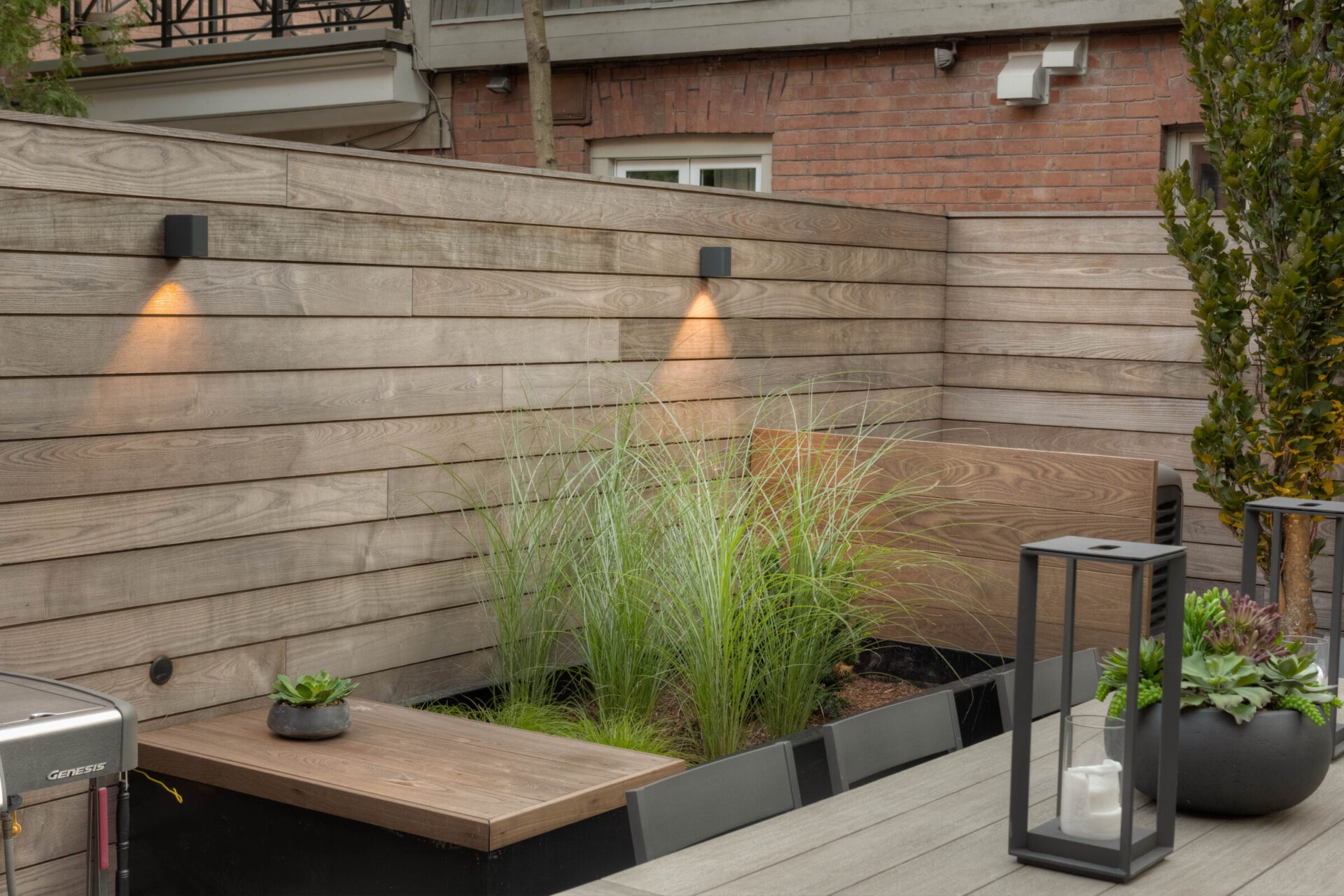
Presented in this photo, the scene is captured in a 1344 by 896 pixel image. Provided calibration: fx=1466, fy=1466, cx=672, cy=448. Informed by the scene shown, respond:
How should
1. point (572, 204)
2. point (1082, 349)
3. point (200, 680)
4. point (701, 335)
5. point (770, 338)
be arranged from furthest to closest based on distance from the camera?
point (1082, 349) → point (770, 338) → point (701, 335) → point (572, 204) → point (200, 680)

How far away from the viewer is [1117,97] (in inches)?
254

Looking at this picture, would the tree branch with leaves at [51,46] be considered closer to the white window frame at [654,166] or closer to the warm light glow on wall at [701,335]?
the white window frame at [654,166]

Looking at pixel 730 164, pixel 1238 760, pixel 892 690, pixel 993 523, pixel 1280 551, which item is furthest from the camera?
pixel 730 164

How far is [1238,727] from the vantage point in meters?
2.06

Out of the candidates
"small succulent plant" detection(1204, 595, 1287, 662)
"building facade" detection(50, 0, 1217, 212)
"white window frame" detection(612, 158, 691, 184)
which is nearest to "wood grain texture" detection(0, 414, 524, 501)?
"small succulent plant" detection(1204, 595, 1287, 662)

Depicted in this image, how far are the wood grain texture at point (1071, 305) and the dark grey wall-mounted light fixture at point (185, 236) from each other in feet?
11.1

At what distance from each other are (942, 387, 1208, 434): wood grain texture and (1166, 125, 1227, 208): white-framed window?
5.05 ft

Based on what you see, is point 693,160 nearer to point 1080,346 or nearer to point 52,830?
point 1080,346

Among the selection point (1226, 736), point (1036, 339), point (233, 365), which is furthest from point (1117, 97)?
point (1226, 736)

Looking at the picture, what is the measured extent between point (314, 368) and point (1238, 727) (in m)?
2.24

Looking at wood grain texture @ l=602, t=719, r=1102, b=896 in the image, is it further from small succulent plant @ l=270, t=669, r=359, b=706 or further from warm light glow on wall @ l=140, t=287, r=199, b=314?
warm light glow on wall @ l=140, t=287, r=199, b=314

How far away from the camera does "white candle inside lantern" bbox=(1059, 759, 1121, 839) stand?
188 cm

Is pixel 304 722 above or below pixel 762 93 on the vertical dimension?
below

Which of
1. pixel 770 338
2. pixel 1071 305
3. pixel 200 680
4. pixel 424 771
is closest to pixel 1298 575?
pixel 1071 305
